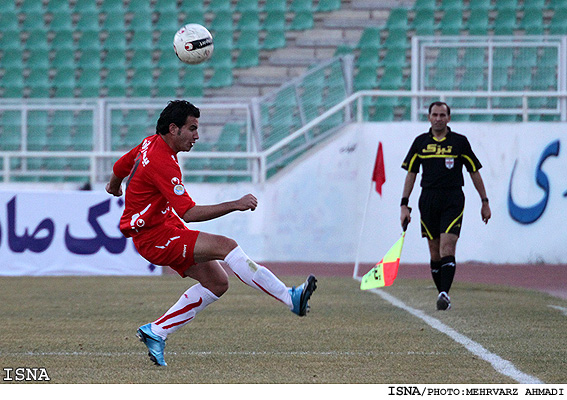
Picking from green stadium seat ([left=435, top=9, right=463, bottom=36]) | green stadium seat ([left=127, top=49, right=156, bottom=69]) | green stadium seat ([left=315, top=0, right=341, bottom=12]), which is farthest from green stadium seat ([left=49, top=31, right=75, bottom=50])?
green stadium seat ([left=435, top=9, right=463, bottom=36])

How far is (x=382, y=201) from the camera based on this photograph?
1505 centimetres

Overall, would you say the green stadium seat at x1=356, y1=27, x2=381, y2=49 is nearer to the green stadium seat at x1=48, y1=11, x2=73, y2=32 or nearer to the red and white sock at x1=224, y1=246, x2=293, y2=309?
the green stadium seat at x1=48, y1=11, x2=73, y2=32

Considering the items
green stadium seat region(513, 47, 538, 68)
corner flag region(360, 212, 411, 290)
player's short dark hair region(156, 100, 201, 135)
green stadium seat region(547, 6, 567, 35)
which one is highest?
green stadium seat region(547, 6, 567, 35)

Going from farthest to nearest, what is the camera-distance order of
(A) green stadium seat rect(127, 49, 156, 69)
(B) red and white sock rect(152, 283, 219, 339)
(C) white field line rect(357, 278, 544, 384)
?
(A) green stadium seat rect(127, 49, 156, 69) < (B) red and white sock rect(152, 283, 219, 339) < (C) white field line rect(357, 278, 544, 384)

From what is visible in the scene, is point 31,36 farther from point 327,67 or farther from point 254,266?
point 254,266

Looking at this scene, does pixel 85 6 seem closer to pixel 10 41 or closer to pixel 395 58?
pixel 10 41

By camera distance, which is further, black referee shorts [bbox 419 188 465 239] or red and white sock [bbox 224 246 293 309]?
black referee shorts [bbox 419 188 465 239]

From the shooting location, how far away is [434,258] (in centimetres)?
952

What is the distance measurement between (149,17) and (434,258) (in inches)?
457

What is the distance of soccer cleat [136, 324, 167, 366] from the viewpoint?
5.69 m

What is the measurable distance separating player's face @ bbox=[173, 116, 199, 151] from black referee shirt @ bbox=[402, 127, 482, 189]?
4.06 m

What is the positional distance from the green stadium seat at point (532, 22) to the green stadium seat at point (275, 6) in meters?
4.78

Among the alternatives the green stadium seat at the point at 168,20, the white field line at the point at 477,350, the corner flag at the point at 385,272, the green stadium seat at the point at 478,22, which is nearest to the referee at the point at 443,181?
the corner flag at the point at 385,272
